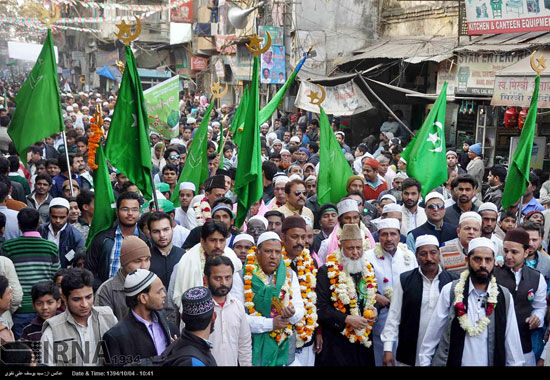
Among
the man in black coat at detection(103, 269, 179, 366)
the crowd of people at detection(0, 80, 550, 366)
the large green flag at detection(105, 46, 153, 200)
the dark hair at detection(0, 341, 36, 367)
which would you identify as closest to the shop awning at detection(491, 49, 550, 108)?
the crowd of people at detection(0, 80, 550, 366)

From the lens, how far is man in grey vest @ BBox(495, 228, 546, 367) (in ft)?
17.5

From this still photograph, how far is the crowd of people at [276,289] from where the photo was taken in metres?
4.11

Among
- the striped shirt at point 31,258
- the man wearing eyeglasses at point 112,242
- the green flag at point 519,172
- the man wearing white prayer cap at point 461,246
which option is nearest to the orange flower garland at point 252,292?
the man wearing eyeglasses at point 112,242

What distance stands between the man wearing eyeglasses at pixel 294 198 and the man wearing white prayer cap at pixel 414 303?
2.43 m

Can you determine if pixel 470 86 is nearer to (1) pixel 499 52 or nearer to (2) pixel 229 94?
(1) pixel 499 52

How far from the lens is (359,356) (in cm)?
536

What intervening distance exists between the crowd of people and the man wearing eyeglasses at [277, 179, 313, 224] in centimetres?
1

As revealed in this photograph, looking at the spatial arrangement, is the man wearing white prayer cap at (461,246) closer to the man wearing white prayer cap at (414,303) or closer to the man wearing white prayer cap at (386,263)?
the man wearing white prayer cap at (386,263)

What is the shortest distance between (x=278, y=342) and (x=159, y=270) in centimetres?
123

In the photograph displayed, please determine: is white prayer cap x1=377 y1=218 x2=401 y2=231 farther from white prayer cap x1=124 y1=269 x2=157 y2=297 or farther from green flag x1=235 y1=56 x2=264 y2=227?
white prayer cap x1=124 y1=269 x2=157 y2=297

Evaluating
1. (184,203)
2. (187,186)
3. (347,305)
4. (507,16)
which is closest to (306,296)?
(347,305)

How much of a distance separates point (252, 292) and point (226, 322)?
50 cm

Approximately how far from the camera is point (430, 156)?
8.33 meters

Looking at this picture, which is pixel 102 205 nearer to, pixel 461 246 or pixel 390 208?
pixel 390 208
